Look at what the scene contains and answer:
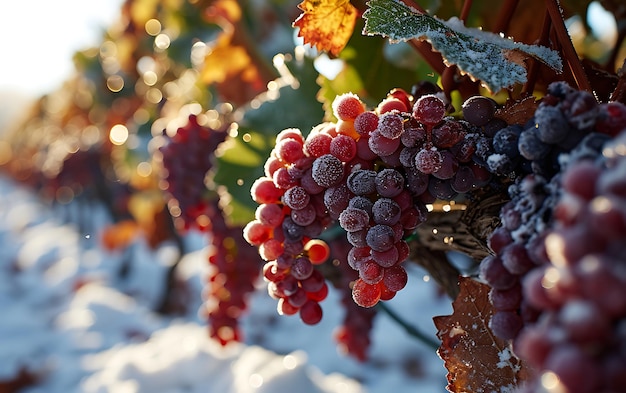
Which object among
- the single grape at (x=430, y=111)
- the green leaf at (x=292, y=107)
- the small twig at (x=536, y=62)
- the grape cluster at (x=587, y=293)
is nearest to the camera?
the grape cluster at (x=587, y=293)

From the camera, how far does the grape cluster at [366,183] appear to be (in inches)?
19.3

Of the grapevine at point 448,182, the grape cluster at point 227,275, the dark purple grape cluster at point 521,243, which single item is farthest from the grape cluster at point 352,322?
the dark purple grape cluster at point 521,243

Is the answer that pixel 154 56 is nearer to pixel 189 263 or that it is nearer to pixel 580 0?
pixel 189 263

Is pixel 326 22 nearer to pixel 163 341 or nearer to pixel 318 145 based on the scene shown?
pixel 318 145

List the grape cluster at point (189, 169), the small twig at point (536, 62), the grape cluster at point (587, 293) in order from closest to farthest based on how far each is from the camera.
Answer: the grape cluster at point (587, 293), the small twig at point (536, 62), the grape cluster at point (189, 169)

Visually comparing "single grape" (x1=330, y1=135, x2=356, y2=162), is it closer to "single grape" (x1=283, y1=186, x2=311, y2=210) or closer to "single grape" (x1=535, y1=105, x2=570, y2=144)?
"single grape" (x1=283, y1=186, x2=311, y2=210)

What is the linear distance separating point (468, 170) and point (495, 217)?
11 cm

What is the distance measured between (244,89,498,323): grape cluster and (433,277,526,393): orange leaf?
0.39 feet

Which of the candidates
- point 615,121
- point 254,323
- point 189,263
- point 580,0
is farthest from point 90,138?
point 615,121

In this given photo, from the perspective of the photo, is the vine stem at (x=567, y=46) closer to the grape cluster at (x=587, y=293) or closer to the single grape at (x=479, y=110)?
the single grape at (x=479, y=110)

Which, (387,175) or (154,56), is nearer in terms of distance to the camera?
(387,175)

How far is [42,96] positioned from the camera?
6516 mm

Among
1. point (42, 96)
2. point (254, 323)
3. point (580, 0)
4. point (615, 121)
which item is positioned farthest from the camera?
point (42, 96)

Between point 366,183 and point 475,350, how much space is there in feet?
0.76
